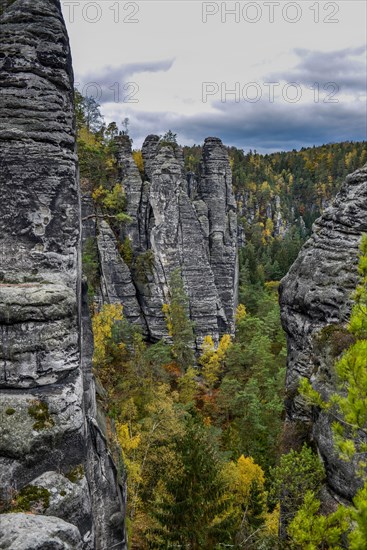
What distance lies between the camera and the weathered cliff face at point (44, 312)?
8.59 m

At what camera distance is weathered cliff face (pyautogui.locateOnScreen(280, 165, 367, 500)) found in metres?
12.6

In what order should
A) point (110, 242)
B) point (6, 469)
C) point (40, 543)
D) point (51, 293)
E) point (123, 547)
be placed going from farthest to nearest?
point (110, 242)
point (123, 547)
point (51, 293)
point (6, 469)
point (40, 543)

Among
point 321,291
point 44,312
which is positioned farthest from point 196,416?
point 44,312

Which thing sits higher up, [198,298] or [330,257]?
[330,257]

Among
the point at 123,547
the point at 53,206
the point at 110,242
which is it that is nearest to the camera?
the point at 53,206

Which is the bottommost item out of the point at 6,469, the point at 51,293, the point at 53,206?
the point at 6,469

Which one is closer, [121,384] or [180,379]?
[121,384]

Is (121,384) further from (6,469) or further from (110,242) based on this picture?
(6,469)

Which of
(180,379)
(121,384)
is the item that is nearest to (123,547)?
(121,384)

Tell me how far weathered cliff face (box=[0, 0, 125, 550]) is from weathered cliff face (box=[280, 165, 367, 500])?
6394 mm

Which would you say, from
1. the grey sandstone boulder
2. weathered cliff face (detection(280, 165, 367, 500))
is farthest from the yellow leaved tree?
the grey sandstone boulder

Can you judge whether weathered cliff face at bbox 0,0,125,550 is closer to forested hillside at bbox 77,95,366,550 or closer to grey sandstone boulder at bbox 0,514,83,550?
grey sandstone boulder at bbox 0,514,83,550

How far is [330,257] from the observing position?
13.9 metres

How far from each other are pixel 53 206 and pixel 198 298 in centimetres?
3320
